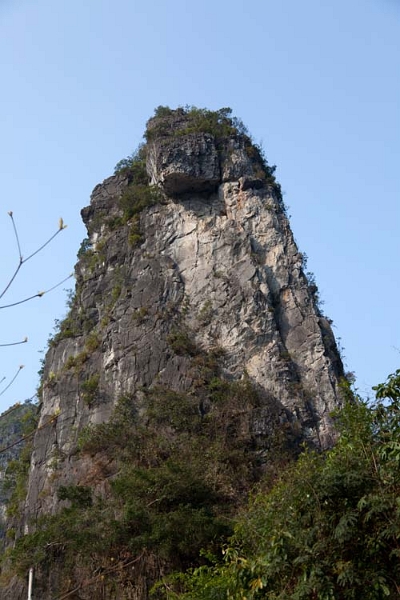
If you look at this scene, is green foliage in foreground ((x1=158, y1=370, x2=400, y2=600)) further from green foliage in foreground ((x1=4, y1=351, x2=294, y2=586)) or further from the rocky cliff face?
the rocky cliff face

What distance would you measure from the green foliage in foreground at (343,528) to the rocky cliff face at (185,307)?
442 inches

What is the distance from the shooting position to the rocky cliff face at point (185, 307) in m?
23.1

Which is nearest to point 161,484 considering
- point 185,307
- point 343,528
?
point 343,528

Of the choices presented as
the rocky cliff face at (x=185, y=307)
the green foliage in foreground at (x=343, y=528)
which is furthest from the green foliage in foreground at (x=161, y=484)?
the green foliage in foreground at (x=343, y=528)

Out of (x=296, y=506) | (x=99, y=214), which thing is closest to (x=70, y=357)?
(x=99, y=214)

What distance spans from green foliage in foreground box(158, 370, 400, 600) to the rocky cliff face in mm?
11228

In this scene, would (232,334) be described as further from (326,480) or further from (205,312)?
(326,480)

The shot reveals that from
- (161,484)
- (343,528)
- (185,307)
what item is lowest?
(343,528)

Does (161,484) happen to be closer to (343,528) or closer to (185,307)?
(343,528)

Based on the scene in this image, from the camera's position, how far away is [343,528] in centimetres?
845

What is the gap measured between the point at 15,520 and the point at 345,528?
18258 millimetres

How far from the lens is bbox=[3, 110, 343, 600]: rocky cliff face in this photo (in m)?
23.1

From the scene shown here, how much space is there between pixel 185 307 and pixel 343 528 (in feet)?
57.9

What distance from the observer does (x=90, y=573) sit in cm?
1602
